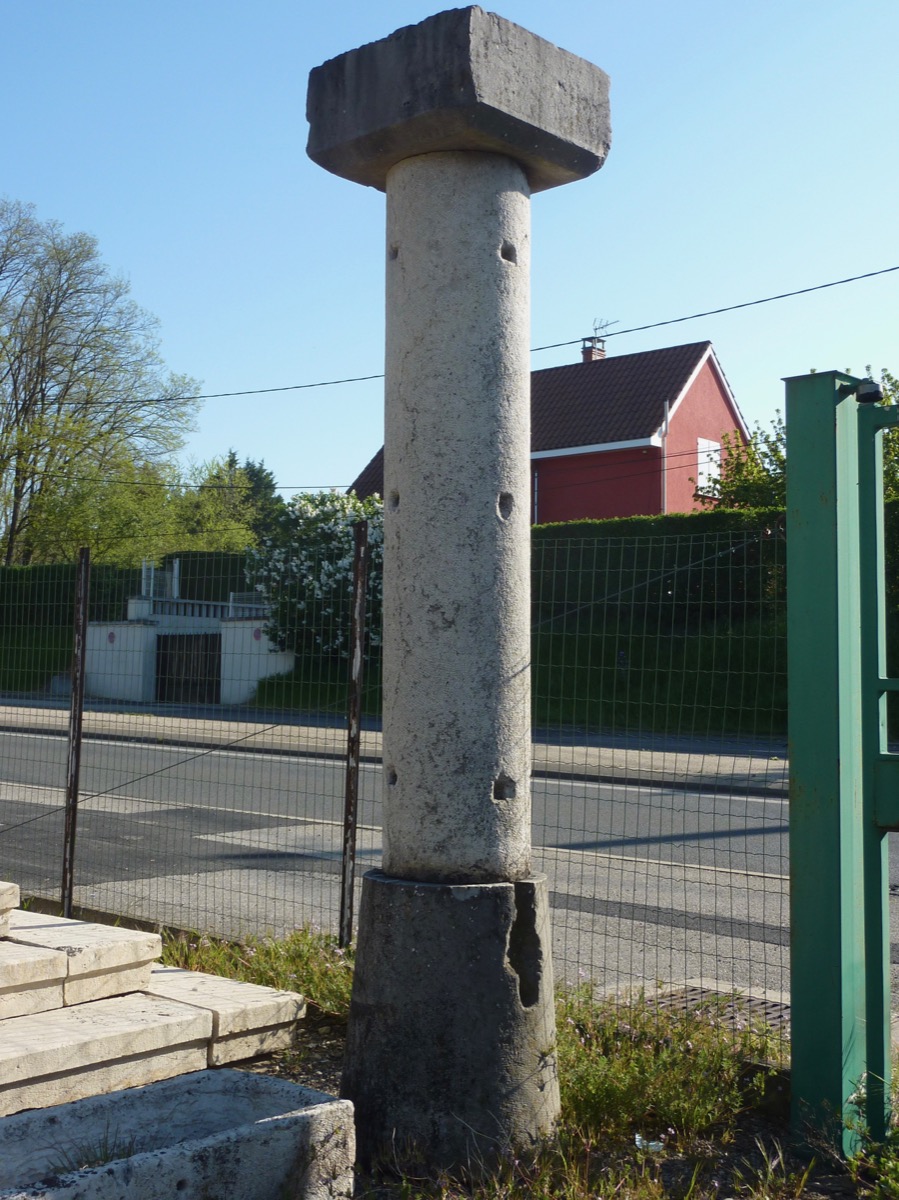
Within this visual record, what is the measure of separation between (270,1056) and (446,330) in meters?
2.70

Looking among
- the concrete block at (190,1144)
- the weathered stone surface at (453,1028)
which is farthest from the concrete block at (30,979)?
the weathered stone surface at (453,1028)

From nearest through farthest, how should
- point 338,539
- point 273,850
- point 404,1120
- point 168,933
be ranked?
point 404,1120
point 168,933
point 273,850
point 338,539

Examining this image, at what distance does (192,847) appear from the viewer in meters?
10.3

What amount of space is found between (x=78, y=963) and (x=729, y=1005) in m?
2.60

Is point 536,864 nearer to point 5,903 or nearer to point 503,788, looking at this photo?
point 5,903

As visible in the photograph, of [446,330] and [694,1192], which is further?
[446,330]

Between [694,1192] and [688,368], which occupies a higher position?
[688,368]

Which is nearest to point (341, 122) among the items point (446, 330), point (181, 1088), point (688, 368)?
point (446, 330)

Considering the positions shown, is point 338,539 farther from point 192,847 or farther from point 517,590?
point 517,590

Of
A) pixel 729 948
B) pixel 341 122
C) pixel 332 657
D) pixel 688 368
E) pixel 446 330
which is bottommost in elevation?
pixel 729 948

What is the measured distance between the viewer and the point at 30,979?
14.4 feet

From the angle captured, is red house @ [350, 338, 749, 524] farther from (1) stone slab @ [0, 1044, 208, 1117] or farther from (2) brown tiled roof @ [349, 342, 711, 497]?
(1) stone slab @ [0, 1044, 208, 1117]

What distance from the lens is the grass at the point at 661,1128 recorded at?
11.3 ft

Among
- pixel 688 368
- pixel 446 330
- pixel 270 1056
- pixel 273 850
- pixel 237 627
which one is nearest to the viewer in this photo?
pixel 446 330
